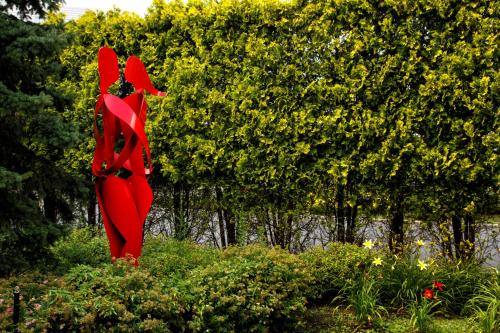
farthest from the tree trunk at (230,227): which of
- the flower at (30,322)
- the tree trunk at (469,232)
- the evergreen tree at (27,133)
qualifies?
the flower at (30,322)

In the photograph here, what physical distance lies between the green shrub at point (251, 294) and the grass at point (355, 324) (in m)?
0.23

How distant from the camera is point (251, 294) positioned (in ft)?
15.3

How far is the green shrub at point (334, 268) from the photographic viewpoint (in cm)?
577

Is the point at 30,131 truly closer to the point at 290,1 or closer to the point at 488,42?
the point at 290,1

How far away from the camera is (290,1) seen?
7.34m

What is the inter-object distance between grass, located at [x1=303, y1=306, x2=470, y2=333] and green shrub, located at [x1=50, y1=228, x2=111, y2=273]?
87.7 inches

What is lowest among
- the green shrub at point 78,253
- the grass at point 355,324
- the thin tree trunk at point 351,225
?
the grass at point 355,324

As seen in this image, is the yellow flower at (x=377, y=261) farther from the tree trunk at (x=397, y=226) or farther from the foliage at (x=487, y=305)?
the tree trunk at (x=397, y=226)

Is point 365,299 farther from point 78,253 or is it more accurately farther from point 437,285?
point 78,253

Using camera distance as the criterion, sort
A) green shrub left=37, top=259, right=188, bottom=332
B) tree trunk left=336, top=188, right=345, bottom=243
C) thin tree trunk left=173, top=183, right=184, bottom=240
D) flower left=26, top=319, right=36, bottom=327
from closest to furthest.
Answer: flower left=26, top=319, right=36, bottom=327, green shrub left=37, top=259, right=188, bottom=332, tree trunk left=336, top=188, right=345, bottom=243, thin tree trunk left=173, top=183, right=184, bottom=240

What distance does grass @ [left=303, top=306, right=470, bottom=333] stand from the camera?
16.6ft

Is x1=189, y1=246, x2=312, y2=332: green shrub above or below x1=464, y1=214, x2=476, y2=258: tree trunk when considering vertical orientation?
below

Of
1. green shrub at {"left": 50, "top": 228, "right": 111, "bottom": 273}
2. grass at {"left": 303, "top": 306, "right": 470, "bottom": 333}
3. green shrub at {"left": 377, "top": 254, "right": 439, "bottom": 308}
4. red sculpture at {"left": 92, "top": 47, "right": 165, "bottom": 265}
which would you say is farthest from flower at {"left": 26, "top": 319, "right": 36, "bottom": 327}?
green shrub at {"left": 377, "top": 254, "right": 439, "bottom": 308}

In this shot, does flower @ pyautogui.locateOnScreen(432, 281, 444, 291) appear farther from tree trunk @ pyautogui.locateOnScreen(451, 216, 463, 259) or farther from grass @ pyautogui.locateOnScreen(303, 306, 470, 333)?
tree trunk @ pyautogui.locateOnScreen(451, 216, 463, 259)
